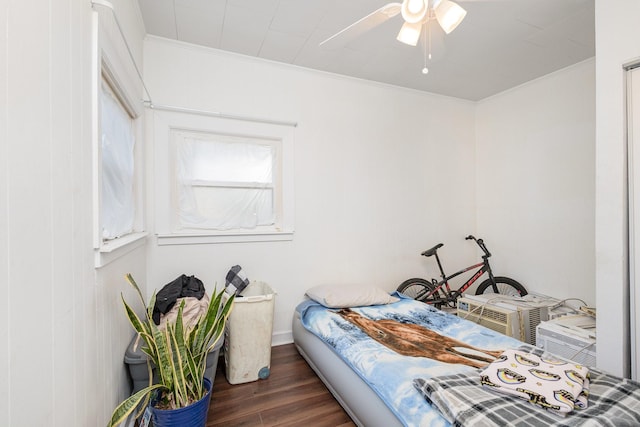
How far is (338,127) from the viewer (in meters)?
3.08

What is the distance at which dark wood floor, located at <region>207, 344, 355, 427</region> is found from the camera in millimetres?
1724

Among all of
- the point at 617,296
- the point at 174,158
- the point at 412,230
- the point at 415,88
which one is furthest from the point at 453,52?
the point at 174,158

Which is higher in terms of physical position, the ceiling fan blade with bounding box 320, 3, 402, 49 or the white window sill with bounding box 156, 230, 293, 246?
the ceiling fan blade with bounding box 320, 3, 402, 49

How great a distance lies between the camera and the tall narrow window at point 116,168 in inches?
59.7

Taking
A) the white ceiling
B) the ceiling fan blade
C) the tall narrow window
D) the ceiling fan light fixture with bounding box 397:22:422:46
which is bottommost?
the tall narrow window

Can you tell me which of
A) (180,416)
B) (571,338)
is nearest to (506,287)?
(571,338)

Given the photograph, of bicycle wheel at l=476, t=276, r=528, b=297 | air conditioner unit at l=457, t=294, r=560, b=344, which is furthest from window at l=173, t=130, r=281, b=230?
bicycle wheel at l=476, t=276, r=528, b=297

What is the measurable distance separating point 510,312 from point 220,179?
2.84 meters

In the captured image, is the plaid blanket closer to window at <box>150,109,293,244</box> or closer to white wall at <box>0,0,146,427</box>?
white wall at <box>0,0,146,427</box>

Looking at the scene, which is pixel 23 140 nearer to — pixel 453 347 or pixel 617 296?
pixel 453 347

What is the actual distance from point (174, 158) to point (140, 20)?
104 centimetres

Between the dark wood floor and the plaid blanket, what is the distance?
73 centimetres

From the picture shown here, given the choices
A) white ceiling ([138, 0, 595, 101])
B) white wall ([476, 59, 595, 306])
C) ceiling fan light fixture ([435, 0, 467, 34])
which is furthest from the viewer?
white wall ([476, 59, 595, 306])

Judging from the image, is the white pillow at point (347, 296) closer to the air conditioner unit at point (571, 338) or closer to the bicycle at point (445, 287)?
the bicycle at point (445, 287)
